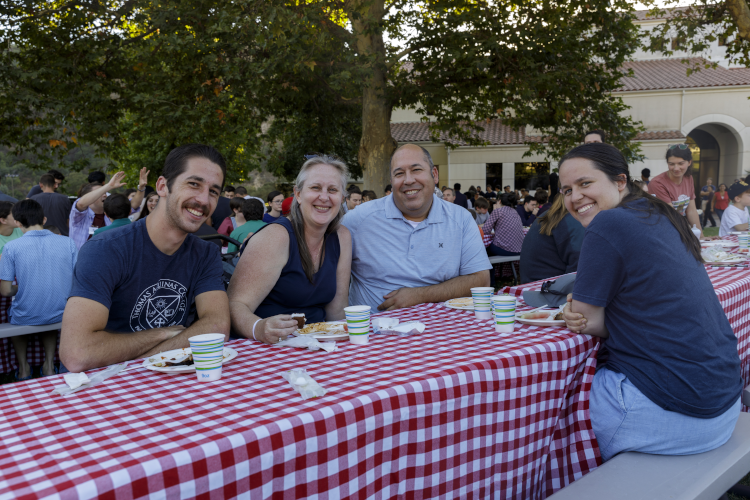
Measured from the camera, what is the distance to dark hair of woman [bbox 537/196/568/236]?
3854 millimetres

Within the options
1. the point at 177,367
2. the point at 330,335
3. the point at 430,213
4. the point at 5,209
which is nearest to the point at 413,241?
the point at 430,213

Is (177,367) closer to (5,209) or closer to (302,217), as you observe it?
(302,217)

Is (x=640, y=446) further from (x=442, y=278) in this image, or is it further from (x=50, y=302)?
(x=50, y=302)

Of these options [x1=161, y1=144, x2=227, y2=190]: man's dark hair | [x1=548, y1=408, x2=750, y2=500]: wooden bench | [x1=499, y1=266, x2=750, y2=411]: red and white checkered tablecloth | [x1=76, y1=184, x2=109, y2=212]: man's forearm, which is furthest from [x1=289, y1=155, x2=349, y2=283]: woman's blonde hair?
[x1=76, y1=184, x2=109, y2=212]: man's forearm

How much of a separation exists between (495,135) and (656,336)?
3253 centimetres

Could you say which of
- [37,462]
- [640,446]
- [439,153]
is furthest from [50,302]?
[439,153]

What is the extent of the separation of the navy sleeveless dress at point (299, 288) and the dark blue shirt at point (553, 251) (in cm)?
180

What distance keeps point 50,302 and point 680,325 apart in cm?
483

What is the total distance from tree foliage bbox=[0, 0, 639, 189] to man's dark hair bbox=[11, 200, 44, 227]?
483cm

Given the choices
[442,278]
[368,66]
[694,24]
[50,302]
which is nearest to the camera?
[442,278]

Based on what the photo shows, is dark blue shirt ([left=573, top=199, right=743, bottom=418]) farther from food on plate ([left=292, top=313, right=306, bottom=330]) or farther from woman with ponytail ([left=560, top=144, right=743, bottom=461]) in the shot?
food on plate ([left=292, top=313, right=306, bottom=330])

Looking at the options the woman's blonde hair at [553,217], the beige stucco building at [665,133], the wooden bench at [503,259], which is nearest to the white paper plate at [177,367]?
the woman's blonde hair at [553,217]

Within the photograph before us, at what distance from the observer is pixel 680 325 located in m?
1.91

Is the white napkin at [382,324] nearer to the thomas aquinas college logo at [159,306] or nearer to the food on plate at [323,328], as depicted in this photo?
the food on plate at [323,328]
